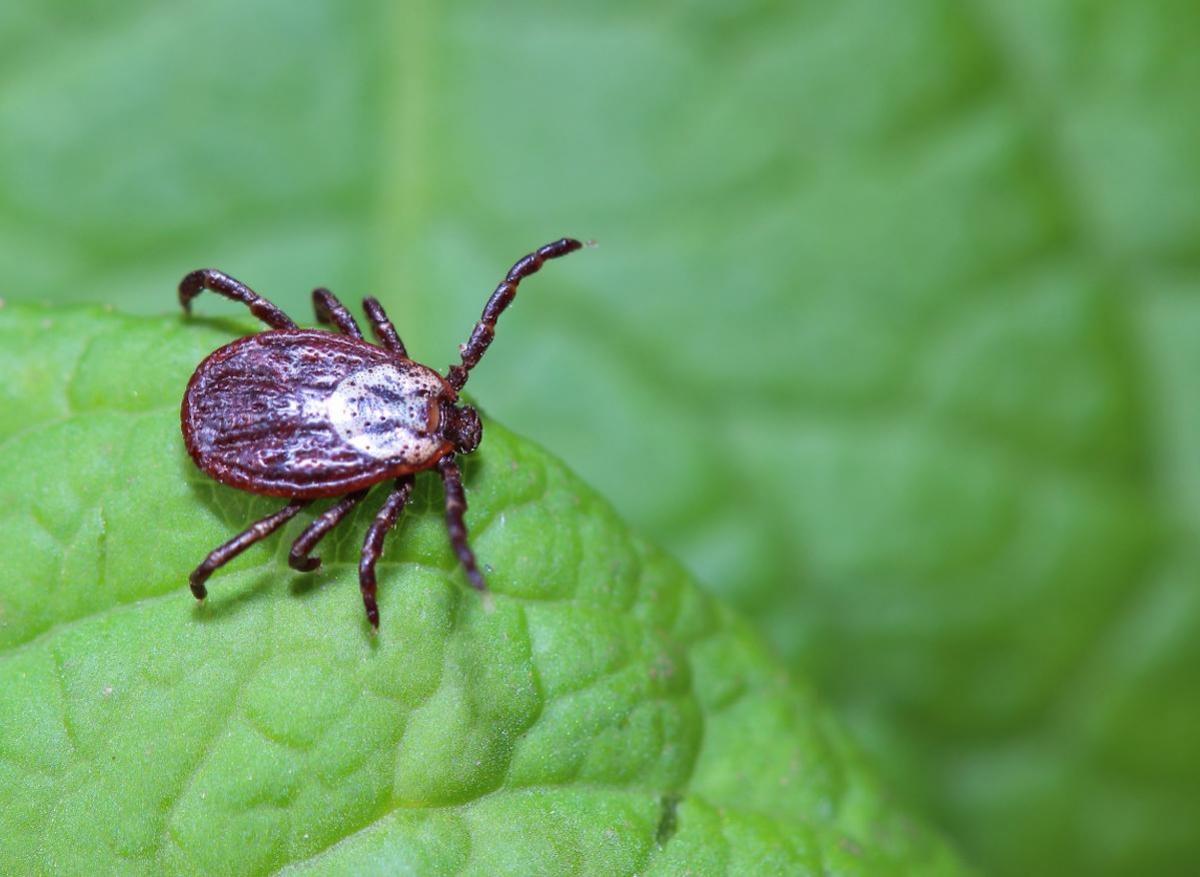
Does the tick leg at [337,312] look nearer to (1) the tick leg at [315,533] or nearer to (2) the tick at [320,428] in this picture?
(2) the tick at [320,428]

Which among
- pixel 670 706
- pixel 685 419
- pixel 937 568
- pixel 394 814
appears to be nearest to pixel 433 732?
pixel 394 814

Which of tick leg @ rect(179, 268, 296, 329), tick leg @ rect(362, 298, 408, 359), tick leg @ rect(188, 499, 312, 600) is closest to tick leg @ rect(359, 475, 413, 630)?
tick leg @ rect(188, 499, 312, 600)

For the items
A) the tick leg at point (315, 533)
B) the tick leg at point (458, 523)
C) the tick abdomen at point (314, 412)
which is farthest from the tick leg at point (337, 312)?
the tick leg at point (458, 523)

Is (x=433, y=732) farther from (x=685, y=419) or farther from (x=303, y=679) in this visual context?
(x=685, y=419)

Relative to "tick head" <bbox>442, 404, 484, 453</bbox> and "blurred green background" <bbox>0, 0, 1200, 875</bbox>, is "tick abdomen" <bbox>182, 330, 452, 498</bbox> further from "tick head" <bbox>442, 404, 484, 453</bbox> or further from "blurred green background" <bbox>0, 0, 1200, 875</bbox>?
"blurred green background" <bbox>0, 0, 1200, 875</bbox>

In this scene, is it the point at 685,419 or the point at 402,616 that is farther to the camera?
the point at 685,419

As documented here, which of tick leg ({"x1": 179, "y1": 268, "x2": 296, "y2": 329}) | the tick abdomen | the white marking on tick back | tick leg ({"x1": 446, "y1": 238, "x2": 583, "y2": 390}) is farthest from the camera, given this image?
tick leg ({"x1": 446, "y1": 238, "x2": 583, "y2": 390})
